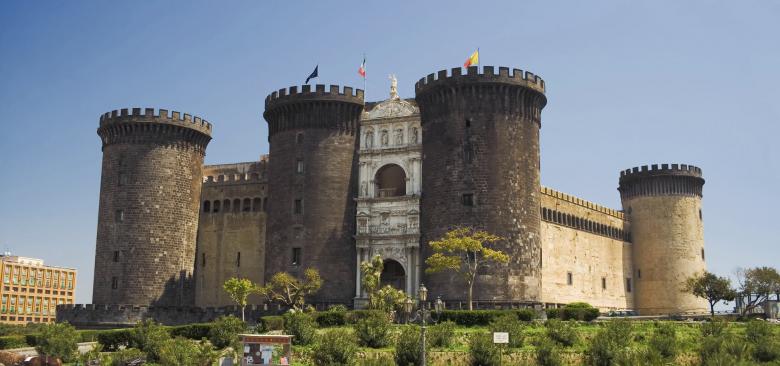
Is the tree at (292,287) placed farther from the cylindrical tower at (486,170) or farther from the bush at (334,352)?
the bush at (334,352)

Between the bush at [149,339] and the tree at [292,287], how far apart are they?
1900cm

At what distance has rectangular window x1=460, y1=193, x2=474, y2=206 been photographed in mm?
60094

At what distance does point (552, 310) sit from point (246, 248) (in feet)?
88.1

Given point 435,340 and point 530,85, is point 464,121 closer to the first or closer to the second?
point 530,85

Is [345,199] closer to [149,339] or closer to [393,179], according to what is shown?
[393,179]

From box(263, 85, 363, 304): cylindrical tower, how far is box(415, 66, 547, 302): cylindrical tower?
614 cm

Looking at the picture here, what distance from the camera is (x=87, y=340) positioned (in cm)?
5016

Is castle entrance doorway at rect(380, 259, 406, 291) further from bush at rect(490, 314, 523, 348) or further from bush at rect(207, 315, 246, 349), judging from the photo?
bush at rect(490, 314, 523, 348)

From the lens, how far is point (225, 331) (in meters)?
41.0

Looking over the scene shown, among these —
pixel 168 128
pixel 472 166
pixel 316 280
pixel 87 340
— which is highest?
pixel 168 128

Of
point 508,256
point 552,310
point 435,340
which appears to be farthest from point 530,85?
point 435,340

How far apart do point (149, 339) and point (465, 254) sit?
2600 cm

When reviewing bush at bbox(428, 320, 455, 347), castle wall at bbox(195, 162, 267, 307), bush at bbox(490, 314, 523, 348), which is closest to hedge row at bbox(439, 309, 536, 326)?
bush at bbox(490, 314, 523, 348)

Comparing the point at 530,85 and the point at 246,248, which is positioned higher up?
the point at 530,85
